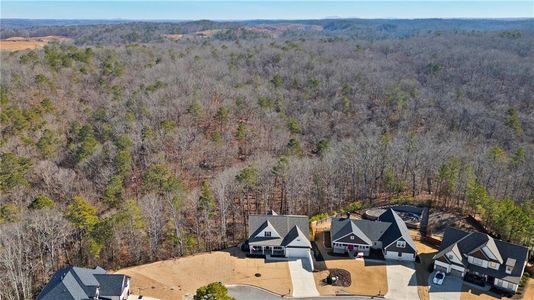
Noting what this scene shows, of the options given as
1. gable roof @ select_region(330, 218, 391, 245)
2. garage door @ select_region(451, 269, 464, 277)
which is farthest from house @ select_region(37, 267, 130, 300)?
garage door @ select_region(451, 269, 464, 277)

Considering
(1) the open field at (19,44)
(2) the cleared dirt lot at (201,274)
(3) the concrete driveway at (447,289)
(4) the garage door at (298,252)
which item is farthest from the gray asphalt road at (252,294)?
(1) the open field at (19,44)

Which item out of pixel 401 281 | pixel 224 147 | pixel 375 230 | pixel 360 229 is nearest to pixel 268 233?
pixel 360 229

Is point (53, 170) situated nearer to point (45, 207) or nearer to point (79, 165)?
point (79, 165)

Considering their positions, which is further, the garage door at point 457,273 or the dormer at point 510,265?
the garage door at point 457,273

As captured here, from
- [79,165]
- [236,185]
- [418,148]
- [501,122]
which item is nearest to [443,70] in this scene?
[501,122]

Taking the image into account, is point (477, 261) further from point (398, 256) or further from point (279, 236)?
point (279, 236)

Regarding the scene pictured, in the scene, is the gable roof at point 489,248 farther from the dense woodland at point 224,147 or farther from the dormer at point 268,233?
the dormer at point 268,233
